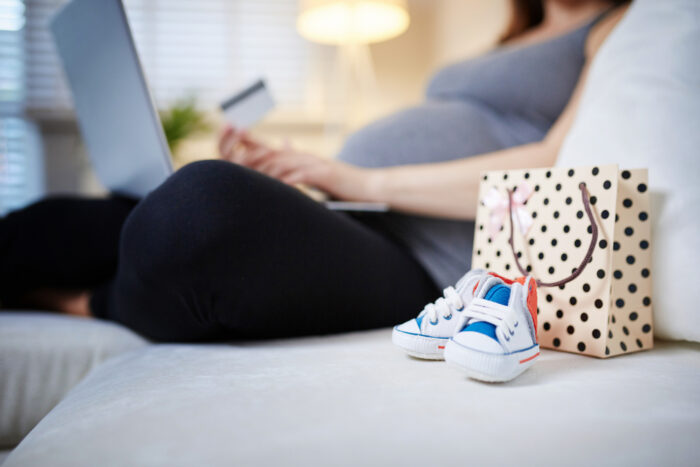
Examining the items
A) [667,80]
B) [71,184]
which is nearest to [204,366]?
[667,80]

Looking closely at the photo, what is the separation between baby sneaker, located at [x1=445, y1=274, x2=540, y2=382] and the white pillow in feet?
0.56

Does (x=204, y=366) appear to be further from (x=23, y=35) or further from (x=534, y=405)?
(x=23, y=35)

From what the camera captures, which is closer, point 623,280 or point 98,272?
point 623,280

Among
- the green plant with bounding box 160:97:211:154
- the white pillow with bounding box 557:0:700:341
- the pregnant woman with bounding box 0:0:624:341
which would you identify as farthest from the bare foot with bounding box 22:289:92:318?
the green plant with bounding box 160:97:211:154

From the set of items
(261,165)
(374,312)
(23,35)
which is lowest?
(374,312)

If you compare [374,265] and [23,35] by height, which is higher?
[23,35]

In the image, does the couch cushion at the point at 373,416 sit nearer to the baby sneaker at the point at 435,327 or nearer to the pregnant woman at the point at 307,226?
the baby sneaker at the point at 435,327

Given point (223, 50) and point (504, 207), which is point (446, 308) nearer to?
point (504, 207)

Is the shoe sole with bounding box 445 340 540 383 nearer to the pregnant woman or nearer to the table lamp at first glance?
the pregnant woman

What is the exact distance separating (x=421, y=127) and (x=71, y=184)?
85.8 inches

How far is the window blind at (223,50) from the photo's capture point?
8.34 feet

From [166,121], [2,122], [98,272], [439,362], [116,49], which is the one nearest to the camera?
[439,362]

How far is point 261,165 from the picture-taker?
2.99 feet

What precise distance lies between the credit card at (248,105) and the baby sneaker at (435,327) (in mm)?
572
